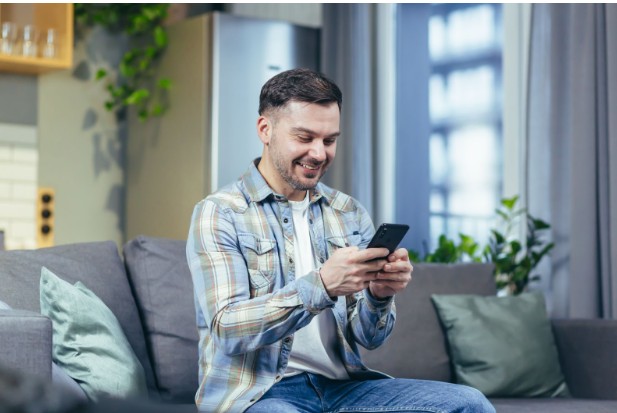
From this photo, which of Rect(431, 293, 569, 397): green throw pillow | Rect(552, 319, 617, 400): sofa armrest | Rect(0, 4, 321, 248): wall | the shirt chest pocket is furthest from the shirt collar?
Rect(0, 4, 321, 248): wall

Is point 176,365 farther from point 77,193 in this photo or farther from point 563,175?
point 77,193

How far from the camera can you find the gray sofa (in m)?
2.57

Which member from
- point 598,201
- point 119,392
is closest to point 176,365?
point 119,392

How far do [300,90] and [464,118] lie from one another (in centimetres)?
248

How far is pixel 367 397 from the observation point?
1991 millimetres

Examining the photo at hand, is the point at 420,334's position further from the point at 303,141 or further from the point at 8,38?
the point at 8,38

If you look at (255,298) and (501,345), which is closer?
(255,298)

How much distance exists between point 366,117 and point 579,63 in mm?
1289

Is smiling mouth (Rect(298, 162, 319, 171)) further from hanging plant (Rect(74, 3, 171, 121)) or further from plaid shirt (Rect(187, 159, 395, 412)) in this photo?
hanging plant (Rect(74, 3, 171, 121))

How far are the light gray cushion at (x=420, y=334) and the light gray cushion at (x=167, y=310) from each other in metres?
0.60

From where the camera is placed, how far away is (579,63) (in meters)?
3.54

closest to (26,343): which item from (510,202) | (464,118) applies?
(510,202)

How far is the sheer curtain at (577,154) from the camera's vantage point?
11.3 ft

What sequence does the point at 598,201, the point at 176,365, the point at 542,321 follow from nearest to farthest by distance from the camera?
1. the point at 176,365
2. the point at 542,321
3. the point at 598,201
